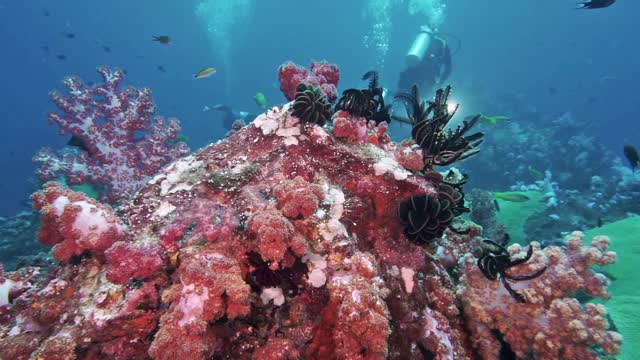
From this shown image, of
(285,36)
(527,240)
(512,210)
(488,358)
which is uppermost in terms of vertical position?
(285,36)

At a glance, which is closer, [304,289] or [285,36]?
[304,289]

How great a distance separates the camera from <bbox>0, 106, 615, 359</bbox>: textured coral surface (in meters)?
2.18

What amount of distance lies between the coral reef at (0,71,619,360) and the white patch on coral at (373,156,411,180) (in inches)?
0.6

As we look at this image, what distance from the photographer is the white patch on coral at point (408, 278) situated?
9.52 ft

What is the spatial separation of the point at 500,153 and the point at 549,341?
2075cm

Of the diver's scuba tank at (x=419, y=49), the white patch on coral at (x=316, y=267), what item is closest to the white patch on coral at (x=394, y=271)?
the white patch on coral at (x=316, y=267)

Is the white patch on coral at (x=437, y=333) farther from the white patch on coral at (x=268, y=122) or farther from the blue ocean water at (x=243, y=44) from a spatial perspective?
the blue ocean water at (x=243, y=44)

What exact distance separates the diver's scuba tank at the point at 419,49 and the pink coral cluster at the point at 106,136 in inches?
591

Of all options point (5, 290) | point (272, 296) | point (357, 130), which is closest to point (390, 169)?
point (357, 130)

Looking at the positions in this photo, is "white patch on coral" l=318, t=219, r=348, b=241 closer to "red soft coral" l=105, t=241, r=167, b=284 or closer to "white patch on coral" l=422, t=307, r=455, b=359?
"white patch on coral" l=422, t=307, r=455, b=359

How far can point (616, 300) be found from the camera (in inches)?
212

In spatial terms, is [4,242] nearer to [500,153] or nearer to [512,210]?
[512,210]

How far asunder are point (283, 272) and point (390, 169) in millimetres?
1433

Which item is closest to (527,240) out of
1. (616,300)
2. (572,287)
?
(616,300)
